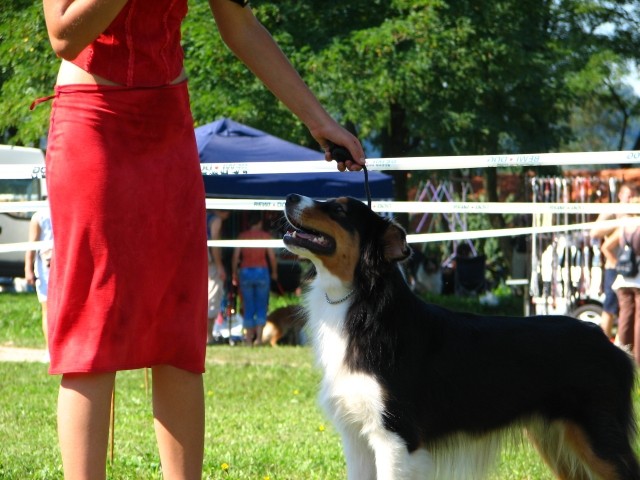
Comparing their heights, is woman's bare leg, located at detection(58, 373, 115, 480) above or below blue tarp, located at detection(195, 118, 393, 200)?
below

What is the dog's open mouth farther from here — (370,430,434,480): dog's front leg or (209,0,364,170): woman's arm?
(209,0,364,170): woman's arm

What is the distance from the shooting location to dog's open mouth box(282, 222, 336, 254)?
3689mm

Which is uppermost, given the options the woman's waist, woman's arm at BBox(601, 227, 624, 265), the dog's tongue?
the woman's waist

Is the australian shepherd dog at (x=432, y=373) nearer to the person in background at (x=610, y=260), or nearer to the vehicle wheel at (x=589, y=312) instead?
the person in background at (x=610, y=260)

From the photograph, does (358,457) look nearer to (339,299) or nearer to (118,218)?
(339,299)

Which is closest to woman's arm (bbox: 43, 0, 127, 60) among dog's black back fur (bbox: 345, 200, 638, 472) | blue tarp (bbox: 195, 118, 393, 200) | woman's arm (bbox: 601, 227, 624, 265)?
dog's black back fur (bbox: 345, 200, 638, 472)

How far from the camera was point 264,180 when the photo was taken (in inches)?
508

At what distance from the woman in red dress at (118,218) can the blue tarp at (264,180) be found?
33.1 feet

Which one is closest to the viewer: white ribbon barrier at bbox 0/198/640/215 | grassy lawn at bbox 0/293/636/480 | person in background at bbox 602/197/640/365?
grassy lawn at bbox 0/293/636/480

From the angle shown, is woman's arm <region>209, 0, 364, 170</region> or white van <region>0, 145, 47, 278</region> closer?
woman's arm <region>209, 0, 364, 170</region>

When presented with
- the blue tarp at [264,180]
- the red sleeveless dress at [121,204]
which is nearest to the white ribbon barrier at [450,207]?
the red sleeveless dress at [121,204]

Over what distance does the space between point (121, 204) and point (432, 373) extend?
1701 millimetres

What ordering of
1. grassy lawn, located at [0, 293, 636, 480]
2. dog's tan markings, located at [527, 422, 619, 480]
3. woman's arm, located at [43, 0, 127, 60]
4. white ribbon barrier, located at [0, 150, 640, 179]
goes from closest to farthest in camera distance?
woman's arm, located at [43, 0, 127, 60] < dog's tan markings, located at [527, 422, 619, 480] < grassy lawn, located at [0, 293, 636, 480] < white ribbon barrier, located at [0, 150, 640, 179]

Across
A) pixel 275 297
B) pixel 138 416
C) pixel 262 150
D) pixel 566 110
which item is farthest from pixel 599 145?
pixel 138 416
